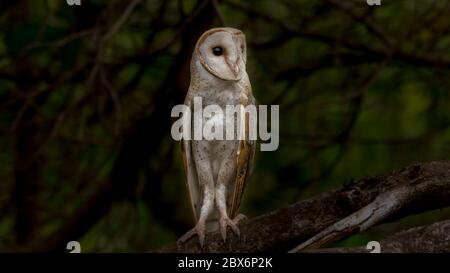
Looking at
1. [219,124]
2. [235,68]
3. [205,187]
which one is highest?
[235,68]

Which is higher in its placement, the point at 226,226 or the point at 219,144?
the point at 219,144

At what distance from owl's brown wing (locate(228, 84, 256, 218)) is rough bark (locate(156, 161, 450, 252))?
75 mm

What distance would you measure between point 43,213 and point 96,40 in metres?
Answer: 0.55

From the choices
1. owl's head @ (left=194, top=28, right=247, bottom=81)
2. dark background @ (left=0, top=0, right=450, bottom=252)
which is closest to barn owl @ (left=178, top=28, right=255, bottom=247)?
owl's head @ (left=194, top=28, right=247, bottom=81)

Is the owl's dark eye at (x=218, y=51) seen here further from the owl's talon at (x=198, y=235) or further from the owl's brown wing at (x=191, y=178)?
the owl's talon at (x=198, y=235)

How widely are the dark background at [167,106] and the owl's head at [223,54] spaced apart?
0.58m

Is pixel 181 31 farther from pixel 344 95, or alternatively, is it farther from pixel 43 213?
pixel 43 213

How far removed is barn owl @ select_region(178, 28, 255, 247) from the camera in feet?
7.22

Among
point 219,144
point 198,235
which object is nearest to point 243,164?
point 219,144

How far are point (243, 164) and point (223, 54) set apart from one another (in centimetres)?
25

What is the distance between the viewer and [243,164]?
222 cm

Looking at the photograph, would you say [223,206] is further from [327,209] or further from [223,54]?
[223,54]
